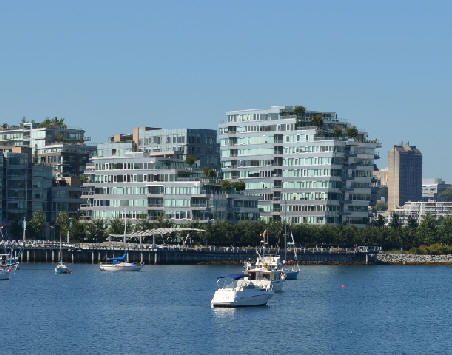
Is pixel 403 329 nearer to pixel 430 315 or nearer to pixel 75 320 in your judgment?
pixel 430 315

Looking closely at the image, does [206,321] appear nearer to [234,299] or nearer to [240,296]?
[234,299]

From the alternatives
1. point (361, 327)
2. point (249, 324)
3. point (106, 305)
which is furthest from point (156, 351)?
point (106, 305)

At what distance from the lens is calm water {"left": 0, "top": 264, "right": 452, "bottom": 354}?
11312 cm

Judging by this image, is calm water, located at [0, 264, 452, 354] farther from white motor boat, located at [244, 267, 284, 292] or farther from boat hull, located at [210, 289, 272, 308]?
white motor boat, located at [244, 267, 284, 292]

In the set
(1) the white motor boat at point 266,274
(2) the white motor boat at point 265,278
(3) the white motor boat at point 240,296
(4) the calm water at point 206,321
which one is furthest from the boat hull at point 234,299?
(1) the white motor boat at point 266,274

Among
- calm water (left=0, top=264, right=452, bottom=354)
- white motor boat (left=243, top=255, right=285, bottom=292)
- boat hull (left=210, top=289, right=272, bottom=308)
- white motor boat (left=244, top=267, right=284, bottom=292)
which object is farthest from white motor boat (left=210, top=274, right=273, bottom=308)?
white motor boat (left=243, top=255, right=285, bottom=292)

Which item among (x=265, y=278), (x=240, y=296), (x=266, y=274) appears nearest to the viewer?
(x=240, y=296)

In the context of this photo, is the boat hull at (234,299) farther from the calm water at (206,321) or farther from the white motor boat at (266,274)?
the white motor boat at (266,274)

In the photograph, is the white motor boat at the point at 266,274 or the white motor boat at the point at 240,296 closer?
the white motor boat at the point at 240,296

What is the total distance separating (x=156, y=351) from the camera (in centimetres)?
10856

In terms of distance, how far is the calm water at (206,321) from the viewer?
371ft

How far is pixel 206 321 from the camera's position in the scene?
131m

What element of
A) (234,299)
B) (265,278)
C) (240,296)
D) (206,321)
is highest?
(265,278)

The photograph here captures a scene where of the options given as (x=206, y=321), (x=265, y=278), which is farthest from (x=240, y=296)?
(x=265, y=278)
